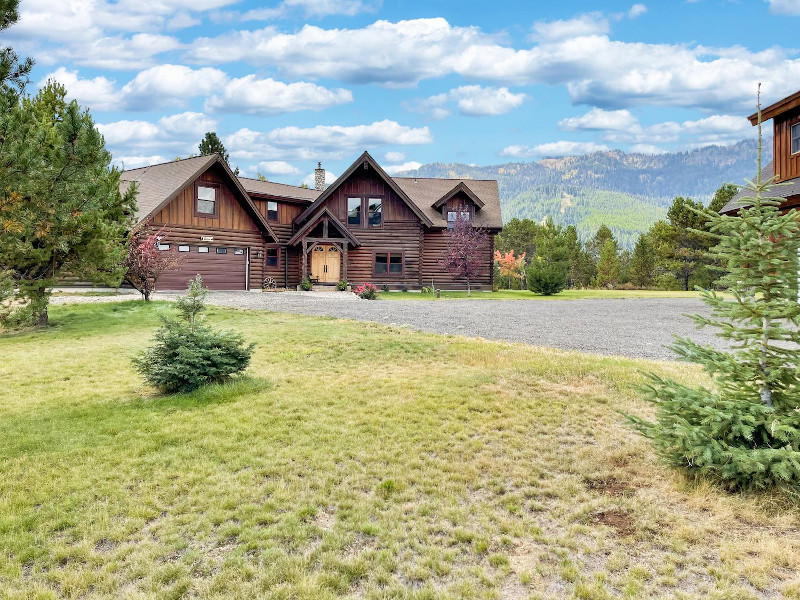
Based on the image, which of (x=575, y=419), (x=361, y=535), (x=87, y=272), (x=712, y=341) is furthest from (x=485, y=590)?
(x=87, y=272)

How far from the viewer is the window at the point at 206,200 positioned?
2830 cm

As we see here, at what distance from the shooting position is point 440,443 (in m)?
6.34

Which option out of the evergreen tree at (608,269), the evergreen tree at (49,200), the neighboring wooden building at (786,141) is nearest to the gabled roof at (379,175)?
the evergreen tree at (49,200)

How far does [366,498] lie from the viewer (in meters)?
5.00

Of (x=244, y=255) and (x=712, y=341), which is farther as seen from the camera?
(x=244, y=255)

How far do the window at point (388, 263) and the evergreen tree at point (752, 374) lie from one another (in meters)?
30.0

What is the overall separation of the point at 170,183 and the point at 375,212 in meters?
12.4

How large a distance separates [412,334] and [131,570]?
9.70 meters

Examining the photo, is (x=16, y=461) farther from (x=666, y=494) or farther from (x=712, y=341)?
(x=712, y=341)

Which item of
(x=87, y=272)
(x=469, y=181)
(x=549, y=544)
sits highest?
(x=469, y=181)

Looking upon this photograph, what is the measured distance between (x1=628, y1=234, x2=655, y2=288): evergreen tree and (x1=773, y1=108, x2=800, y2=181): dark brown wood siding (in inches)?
1619

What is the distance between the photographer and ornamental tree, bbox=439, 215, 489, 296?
32.9 m

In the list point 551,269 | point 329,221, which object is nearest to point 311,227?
point 329,221

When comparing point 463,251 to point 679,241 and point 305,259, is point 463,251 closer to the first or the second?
point 305,259
